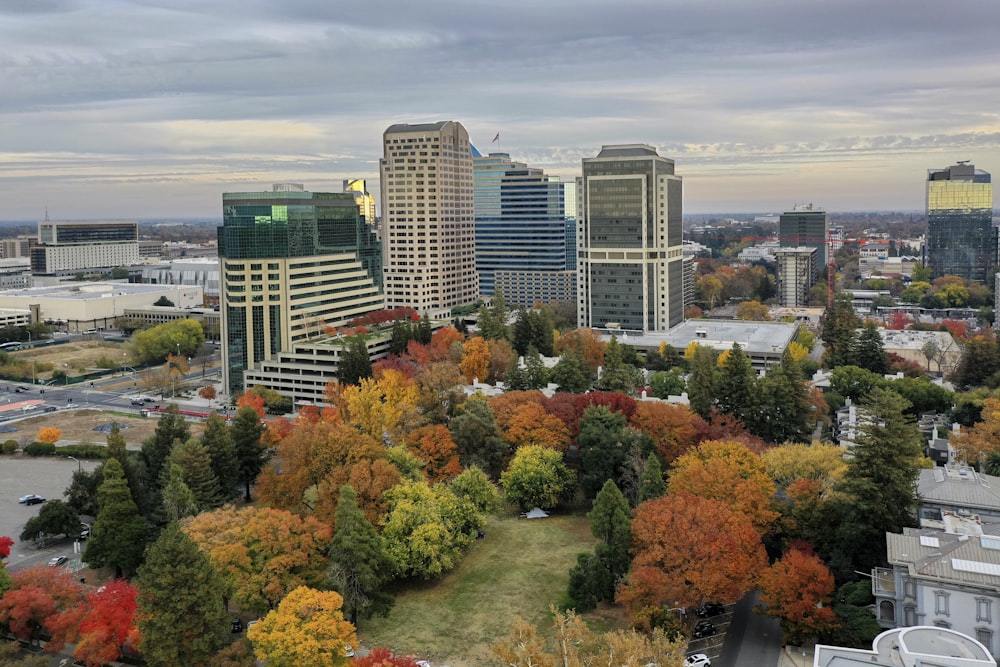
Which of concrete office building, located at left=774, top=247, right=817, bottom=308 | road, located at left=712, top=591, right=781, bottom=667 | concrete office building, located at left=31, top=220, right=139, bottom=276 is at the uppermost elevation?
concrete office building, located at left=31, top=220, right=139, bottom=276

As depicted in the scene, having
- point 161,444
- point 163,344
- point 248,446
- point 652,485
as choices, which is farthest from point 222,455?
point 163,344

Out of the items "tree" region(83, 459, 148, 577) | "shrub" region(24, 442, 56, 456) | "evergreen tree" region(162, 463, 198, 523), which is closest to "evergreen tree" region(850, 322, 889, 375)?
"evergreen tree" region(162, 463, 198, 523)

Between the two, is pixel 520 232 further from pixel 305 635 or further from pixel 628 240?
pixel 305 635

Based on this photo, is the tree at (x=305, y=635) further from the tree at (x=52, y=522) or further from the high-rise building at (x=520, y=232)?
the high-rise building at (x=520, y=232)

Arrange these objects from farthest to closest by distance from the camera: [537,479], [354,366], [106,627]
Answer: [354,366], [537,479], [106,627]

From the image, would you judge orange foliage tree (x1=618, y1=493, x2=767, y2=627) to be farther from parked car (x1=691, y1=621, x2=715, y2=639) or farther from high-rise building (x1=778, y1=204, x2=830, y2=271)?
high-rise building (x1=778, y1=204, x2=830, y2=271)
